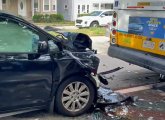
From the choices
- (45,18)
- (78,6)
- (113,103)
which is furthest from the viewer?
(78,6)

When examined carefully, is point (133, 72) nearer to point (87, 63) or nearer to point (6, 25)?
point (87, 63)

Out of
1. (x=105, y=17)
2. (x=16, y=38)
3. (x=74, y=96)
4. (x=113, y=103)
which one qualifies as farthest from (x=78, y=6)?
(x=16, y=38)

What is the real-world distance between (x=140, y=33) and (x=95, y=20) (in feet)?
65.1

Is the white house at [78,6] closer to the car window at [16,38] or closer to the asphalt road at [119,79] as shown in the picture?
the asphalt road at [119,79]

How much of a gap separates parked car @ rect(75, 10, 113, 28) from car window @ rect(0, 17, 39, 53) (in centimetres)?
2129

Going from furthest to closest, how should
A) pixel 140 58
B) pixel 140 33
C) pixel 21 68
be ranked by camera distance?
pixel 140 33 < pixel 140 58 < pixel 21 68

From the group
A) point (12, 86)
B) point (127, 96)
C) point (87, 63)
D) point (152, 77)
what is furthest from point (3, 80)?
point (152, 77)

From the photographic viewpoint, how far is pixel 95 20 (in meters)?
26.1

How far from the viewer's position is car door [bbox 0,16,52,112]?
427 centimetres

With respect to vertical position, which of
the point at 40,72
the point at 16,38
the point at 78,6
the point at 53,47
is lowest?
the point at 40,72

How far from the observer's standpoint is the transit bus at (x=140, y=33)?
5.93 metres

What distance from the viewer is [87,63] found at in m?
4.89

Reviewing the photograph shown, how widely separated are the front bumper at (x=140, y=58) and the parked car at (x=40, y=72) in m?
1.50

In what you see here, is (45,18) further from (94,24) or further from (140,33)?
(140,33)
